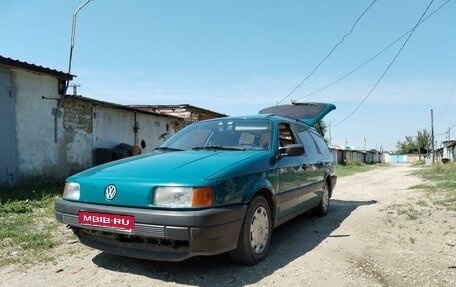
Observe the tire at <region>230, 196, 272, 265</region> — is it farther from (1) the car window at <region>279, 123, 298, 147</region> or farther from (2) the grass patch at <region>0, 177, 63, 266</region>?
(2) the grass patch at <region>0, 177, 63, 266</region>

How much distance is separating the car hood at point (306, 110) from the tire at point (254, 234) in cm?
385

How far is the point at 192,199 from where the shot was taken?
354 cm

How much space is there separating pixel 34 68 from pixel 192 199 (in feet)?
26.1

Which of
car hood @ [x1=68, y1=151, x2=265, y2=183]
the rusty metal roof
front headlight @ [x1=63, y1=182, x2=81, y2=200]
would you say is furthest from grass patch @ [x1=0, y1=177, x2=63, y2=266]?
the rusty metal roof

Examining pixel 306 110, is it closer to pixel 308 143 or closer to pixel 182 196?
pixel 308 143

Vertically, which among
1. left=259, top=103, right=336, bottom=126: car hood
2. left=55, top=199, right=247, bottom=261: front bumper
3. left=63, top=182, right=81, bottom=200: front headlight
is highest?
left=259, top=103, right=336, bottom=126: car hood

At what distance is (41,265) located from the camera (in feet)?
14.1

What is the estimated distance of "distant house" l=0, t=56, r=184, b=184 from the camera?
9.41 meters

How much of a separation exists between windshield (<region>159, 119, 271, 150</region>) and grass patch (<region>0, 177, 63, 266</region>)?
1.89m

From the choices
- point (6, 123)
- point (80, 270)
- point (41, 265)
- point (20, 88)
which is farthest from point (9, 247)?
point (20, 88)

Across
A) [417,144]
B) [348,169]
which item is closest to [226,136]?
[348,169]

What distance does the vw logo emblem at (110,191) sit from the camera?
3773mm

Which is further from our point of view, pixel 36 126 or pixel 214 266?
pixel 36 126

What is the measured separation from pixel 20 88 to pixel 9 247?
19.4 feet
